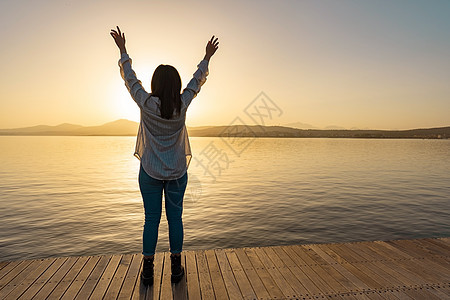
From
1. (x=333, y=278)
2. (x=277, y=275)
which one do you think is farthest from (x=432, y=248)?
(x=277, y=275)

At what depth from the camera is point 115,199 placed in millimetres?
14125

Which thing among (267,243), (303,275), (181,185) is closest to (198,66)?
(181,185)

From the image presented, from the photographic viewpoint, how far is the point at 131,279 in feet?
12.2

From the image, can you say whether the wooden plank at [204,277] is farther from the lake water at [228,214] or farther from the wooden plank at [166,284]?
the lake water at [228,214]

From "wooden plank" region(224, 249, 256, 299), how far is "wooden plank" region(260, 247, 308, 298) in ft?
1.68

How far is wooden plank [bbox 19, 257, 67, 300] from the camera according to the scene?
3.35 m

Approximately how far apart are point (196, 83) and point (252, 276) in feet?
8.57

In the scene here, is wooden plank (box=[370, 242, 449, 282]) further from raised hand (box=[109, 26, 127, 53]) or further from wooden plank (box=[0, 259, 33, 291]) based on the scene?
wooden plank (box=[0, 259, 33, 291])

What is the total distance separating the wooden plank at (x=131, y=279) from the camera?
132 inches

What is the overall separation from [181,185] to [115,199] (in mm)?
11945

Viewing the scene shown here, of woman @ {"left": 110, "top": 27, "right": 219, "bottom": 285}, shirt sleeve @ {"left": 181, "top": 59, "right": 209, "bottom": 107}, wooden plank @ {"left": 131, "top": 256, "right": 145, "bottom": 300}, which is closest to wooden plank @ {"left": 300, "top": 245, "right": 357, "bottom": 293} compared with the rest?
woman @ {"left": 110, "top": 27, "right": 219, "bottom": 285}

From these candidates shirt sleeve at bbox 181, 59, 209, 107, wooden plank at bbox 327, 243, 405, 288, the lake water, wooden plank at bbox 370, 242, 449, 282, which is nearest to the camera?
shirt sleeve at bbox 181, 59, 209, 107

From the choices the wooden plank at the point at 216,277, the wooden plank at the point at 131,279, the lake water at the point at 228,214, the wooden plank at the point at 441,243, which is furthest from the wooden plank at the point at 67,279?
the wooden plank at the point at 441,243

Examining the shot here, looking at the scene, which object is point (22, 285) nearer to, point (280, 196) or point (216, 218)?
point (216, 218)
